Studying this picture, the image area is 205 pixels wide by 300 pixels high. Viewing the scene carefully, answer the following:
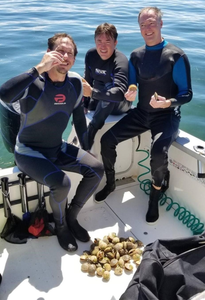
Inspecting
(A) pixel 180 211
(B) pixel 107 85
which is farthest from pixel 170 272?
(B) pixel 107 85

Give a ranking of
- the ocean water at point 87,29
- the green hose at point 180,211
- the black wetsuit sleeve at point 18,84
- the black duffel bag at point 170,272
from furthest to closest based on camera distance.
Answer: the ocean water at point 87,29, the green hose at point 180,211, the black wetsuit sleeve at point 18,84, the black duffel bag at point 170,272

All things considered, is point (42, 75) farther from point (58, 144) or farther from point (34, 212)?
point (34, 212)

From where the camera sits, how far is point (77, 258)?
2330 millimetres

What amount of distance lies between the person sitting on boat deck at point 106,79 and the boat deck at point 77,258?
63 cm

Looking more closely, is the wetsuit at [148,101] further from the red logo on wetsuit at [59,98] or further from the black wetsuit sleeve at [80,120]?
the red logo on wetsuit at [59,98]

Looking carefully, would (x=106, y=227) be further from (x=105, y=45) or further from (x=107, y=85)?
(x=105, y=45)

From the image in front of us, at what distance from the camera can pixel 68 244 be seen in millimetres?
2373

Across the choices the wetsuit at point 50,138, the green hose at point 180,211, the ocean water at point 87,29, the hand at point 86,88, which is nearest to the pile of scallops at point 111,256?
the wetsuit at point 50,138

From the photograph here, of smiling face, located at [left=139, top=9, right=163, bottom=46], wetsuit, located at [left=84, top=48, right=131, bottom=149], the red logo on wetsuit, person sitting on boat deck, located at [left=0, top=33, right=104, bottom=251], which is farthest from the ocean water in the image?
smiling face, located at [left=139, top=9, right=163, bottom=46]

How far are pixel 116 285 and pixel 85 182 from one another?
741 mm

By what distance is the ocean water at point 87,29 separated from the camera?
6754 millimetres

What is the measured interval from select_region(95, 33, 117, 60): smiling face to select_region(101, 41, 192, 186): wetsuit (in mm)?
209

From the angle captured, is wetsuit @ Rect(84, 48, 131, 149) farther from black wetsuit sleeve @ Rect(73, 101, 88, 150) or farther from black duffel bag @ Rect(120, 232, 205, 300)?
black duffel bag @ Rect(120, 232, 205, 300)

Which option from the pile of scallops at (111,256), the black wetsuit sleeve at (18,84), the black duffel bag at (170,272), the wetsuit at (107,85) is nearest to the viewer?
the black duffel bag at (170,272)
